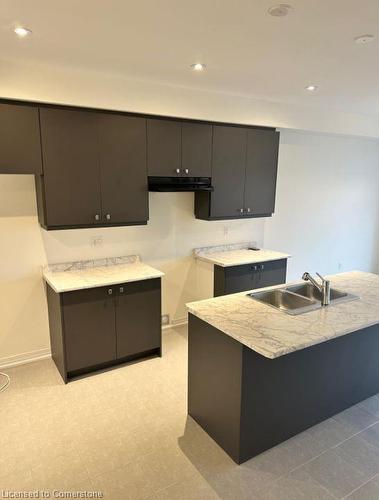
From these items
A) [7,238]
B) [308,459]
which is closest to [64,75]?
[7,238]

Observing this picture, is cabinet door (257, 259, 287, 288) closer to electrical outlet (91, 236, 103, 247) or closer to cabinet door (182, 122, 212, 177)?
cabinet door (182, 122, 212, 177)

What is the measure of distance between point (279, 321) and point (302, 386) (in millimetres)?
543

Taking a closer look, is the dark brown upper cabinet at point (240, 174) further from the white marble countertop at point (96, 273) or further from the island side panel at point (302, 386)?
the island side panel at point (302, 386)

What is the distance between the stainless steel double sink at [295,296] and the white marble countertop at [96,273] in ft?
3.53

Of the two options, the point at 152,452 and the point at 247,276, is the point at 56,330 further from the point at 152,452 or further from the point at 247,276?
the point at 247,276

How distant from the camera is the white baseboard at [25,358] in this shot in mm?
3373

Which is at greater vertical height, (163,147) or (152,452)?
(163,147)

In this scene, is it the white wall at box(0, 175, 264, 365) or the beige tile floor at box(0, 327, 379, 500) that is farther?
the white wall at box(0, 175, 264, 365)

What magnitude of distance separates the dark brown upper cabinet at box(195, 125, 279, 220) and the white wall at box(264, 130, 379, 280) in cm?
66

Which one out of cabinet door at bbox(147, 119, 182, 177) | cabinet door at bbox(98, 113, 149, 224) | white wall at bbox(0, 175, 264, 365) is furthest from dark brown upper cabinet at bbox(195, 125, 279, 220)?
cabinet door at bbox(98, 113, 149, 224)

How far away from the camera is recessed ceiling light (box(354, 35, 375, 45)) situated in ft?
6.97

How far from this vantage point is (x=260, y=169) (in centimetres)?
413

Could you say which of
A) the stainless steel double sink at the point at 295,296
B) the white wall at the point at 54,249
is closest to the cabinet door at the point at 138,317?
the white wall at the point at 54,249

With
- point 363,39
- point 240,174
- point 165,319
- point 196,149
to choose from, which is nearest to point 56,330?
point 165,319
